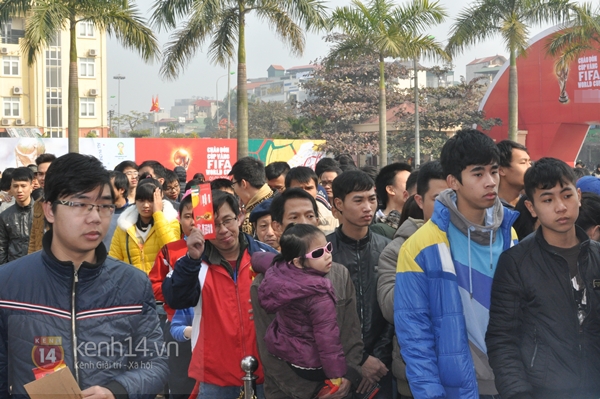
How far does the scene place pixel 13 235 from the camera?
7891 millimetres

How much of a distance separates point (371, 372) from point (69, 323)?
6.31 ft

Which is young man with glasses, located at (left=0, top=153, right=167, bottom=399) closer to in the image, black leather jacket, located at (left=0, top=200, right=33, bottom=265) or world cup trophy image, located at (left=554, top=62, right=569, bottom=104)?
black leather jacket, located at (left=0, top=200, right=33, bottom=265)

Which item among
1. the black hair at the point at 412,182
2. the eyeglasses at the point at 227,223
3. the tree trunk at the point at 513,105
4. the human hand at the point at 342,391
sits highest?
the tree trunk at the point at 513,105

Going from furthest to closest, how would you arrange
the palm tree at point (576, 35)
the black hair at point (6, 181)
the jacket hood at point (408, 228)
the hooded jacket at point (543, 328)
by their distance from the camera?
the palm tree at point (576, 35) < the black hair at point (6, 181) < the jacket hood at point (408, 228) < the hooded jacket at point (543, 328)

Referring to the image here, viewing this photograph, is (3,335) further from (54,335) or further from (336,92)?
(336,92)

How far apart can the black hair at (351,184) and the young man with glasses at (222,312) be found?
788mm

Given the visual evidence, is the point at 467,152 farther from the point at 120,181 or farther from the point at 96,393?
the point at 120,181

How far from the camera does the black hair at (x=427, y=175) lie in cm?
443

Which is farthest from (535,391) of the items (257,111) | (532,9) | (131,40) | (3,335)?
(257,111)

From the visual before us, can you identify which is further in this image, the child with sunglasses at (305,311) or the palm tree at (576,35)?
the palm tree at (576,35)

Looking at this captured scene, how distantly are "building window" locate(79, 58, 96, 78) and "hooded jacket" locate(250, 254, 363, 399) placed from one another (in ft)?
193

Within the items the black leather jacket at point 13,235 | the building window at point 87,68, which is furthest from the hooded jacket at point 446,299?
the building window at point 87,68

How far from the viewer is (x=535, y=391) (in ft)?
10.7

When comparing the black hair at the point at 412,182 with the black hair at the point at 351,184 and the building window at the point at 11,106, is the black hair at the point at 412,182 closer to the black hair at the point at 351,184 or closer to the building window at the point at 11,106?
the black hair at the point at 351,184
